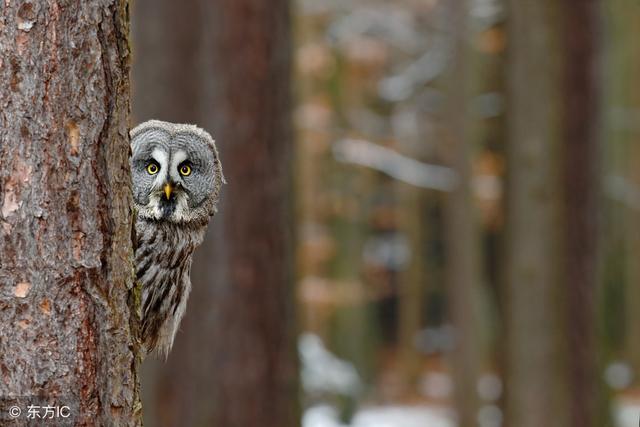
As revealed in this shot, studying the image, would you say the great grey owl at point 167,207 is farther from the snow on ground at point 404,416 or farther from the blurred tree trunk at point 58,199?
the snow on ground at point 404,416

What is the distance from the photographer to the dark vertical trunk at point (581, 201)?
26.1 ft

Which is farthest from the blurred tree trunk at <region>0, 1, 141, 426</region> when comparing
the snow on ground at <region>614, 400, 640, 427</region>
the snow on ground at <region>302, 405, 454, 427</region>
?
the snow on ground at <region>302, 405, 454, 427</region>

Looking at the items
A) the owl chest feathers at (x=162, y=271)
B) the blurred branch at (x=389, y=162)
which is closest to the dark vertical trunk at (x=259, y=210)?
the owl chest feathers at (x=162, y=271)

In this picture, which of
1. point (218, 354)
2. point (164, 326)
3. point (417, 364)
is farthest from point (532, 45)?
point (417, 364)

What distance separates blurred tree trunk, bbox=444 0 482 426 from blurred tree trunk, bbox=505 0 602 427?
3666mm

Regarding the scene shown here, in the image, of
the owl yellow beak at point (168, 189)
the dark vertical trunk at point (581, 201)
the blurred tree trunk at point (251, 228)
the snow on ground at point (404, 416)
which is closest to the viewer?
the owl yellow beak at point (168, 189)

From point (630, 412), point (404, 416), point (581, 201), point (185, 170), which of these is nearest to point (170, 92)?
point (581, 201)

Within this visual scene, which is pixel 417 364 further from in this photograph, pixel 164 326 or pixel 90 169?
pixel 90 169

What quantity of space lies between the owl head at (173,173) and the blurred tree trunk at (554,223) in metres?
4.37

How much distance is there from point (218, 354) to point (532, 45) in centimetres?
353

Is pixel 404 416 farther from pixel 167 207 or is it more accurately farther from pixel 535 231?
pixel 167 207

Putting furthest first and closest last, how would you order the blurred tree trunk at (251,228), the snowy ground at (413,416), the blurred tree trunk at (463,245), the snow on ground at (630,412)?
the snowy ground at (413,416)
the snow on ground at (630,412)
the blurred tree trunk at (463,245)
the blurred tree trunk at (251,228)

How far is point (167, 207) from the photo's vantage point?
4043 mm

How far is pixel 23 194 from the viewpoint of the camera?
266 cm
